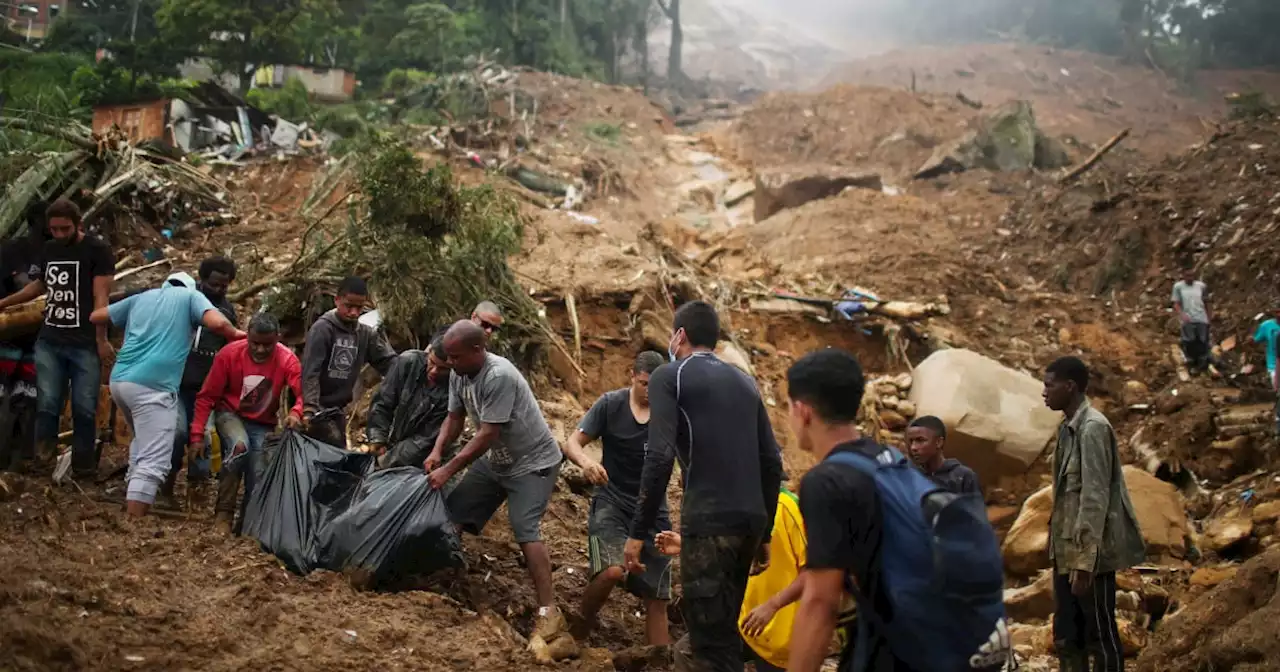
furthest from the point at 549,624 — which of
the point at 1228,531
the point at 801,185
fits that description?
the point at 801,185

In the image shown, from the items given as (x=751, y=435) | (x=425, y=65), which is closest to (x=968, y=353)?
(x=751, y=435)

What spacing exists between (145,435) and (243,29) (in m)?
17.5

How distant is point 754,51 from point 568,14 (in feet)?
82.3

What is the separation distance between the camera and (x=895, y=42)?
57969mm

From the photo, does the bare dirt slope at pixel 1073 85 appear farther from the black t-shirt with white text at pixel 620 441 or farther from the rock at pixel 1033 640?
the black t-shirt with white text at pixel 620 441

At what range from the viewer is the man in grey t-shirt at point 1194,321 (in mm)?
11094

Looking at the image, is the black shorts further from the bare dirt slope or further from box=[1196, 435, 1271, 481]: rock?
the bare dirt slope

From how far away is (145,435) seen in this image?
16.0 ft

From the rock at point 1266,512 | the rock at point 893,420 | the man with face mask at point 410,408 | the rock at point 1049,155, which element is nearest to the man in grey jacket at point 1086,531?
the man with face mask at point 410,408

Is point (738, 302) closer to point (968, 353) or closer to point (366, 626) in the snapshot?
point (968, 353)

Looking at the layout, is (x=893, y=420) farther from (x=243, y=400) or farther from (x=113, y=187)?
(x=113, y=187)

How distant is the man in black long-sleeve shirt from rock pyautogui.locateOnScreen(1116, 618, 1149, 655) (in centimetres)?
304

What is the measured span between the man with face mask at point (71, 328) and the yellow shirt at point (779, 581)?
11.7 feet

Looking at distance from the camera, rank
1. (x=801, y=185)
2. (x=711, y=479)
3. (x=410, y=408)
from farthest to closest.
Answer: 1. (x=801, y=185)
2. (x=410, y=408)
3. (x=711, y=479)
